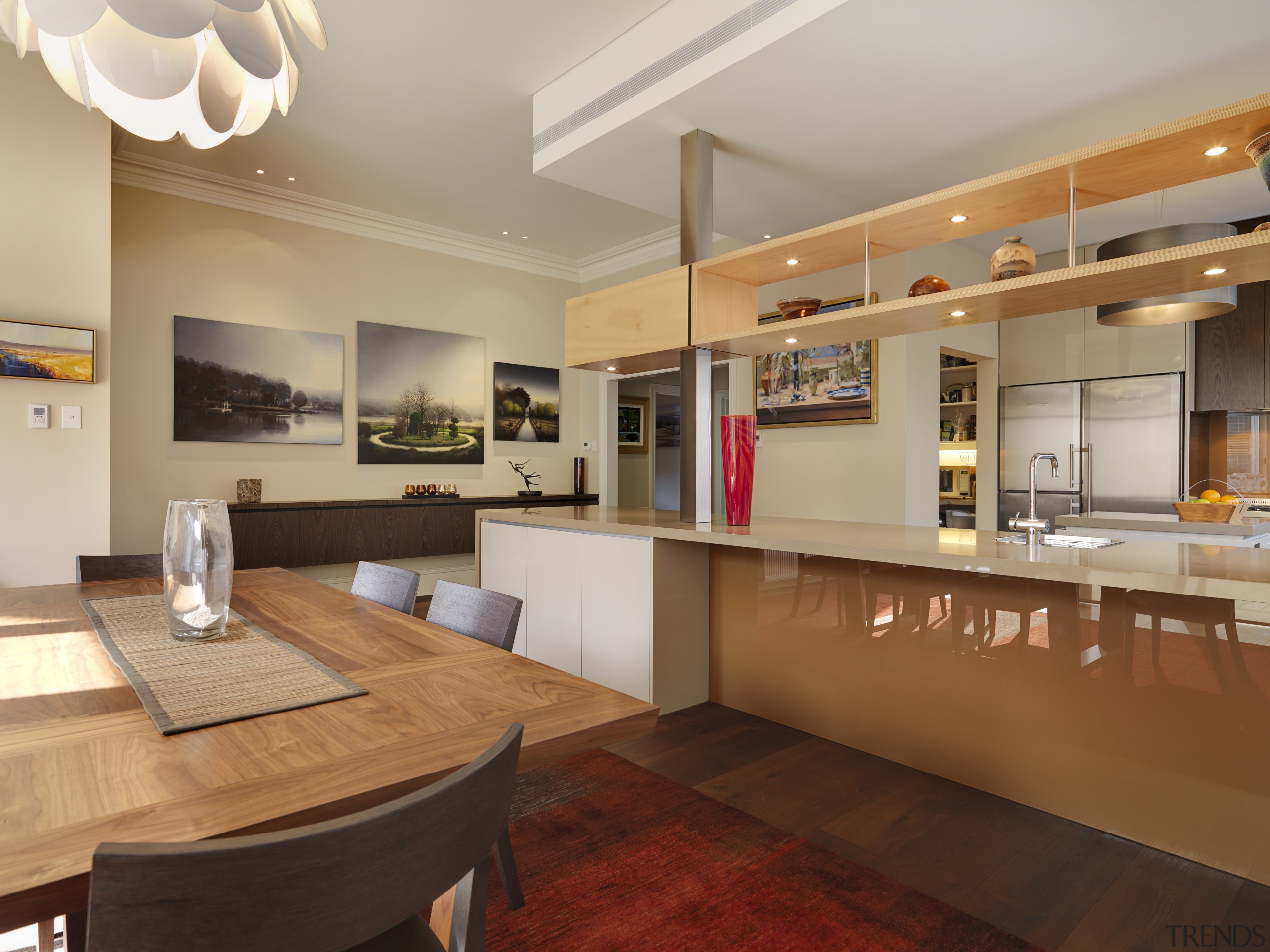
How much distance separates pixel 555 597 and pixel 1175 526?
299 cm

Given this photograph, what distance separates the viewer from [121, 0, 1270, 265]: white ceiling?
8.48ft

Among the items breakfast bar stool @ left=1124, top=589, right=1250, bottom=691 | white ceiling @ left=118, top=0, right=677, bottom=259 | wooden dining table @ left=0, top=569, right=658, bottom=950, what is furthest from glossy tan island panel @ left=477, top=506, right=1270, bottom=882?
white ceiling @ left=118, top=0, right=677, bottom=259

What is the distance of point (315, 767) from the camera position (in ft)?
2.82

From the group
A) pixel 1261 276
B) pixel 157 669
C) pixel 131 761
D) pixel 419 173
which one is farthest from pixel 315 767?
pixel 419 173

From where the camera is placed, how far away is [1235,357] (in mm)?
4840

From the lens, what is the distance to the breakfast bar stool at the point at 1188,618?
1.71 meters

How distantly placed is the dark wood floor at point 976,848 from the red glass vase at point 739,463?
95 centimetres

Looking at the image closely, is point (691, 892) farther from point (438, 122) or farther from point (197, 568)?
point (438, 122)

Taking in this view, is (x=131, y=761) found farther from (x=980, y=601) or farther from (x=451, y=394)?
(x=451, y=394)

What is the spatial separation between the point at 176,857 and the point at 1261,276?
2822 mm

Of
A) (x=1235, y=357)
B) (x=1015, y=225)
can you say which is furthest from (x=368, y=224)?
(x=1235, y=357)

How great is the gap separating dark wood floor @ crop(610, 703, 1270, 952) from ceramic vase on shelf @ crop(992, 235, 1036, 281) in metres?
1.69

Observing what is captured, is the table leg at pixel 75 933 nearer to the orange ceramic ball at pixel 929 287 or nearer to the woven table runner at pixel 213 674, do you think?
the woven table runner at pixel 213 674

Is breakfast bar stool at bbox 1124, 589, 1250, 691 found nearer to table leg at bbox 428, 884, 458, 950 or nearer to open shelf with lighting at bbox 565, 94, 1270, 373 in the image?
open shelf with lighting at bbox 565, 94, 1270, 373
